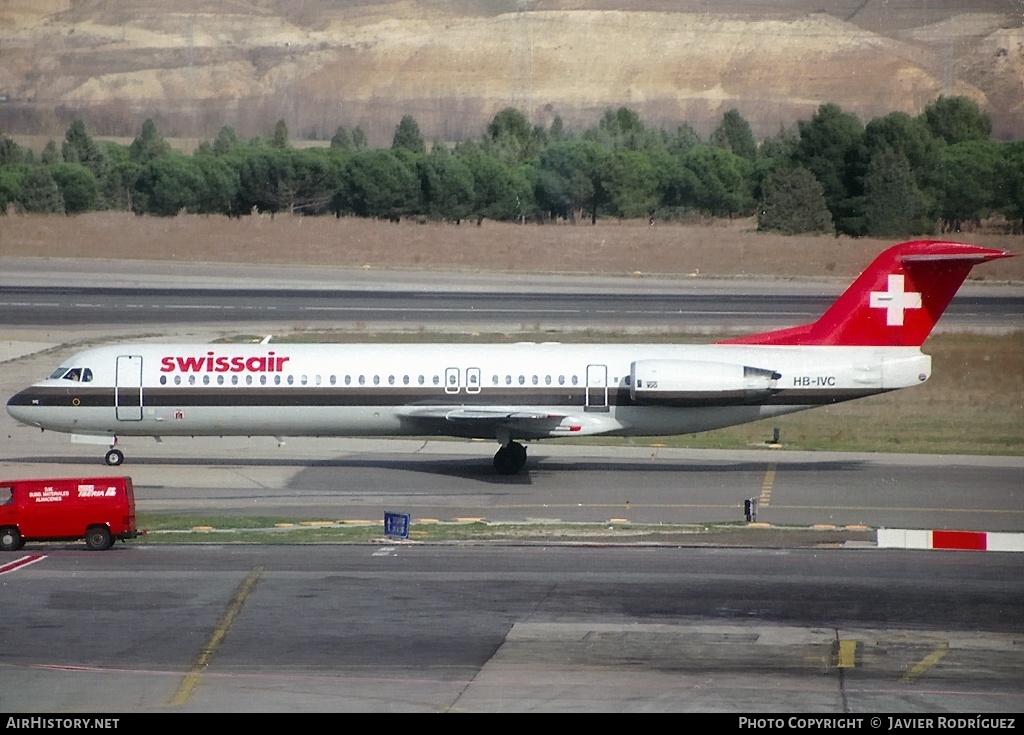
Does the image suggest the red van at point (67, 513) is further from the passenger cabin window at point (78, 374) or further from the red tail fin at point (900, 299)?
the red tail fin at point (900, 299)

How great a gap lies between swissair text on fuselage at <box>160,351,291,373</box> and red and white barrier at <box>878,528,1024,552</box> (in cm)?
1610

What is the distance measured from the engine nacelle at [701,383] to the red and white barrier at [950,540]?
25.0 ft

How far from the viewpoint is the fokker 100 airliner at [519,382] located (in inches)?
1359

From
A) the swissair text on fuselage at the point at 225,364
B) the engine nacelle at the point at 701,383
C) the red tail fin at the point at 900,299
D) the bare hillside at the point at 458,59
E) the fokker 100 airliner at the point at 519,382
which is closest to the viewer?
the engine nacelle at the point at 701,383

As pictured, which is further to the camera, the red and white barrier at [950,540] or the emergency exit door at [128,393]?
the emergency exit door at [128,393]

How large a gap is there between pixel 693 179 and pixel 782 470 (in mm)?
58207

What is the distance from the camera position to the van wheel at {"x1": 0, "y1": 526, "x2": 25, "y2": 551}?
2631 centimetres

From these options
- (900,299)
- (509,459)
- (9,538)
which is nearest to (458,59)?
(509,459)

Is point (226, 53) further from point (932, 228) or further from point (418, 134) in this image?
point (932, 228)

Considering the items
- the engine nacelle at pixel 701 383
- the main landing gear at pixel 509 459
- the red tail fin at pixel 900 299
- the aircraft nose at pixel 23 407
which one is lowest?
the main landing gear at pixel 509 459

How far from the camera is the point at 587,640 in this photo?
19.9m

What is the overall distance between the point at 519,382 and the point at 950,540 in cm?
1214

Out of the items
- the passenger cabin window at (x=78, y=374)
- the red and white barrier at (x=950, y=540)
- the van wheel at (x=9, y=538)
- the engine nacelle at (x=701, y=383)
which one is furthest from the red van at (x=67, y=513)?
the red and white barrier at (x=950, y=540)

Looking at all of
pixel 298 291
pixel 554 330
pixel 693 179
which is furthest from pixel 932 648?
pixel 693 179
